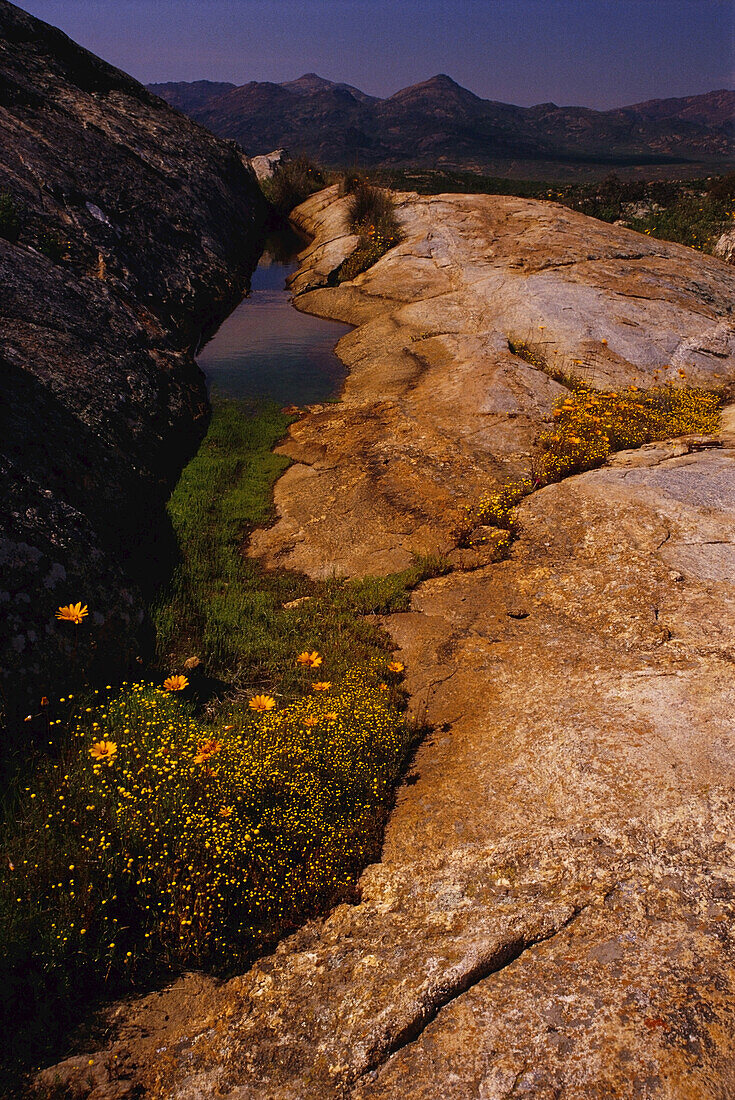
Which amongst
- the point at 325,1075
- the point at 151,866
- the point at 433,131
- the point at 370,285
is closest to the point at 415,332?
the point at 370,285

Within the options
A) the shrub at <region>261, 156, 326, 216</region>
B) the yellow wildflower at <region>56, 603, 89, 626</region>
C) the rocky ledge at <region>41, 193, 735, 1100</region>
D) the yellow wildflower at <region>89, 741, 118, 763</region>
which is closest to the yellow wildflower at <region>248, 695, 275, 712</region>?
the yellow wildflower at <region>89, 741, 118, 763</region>

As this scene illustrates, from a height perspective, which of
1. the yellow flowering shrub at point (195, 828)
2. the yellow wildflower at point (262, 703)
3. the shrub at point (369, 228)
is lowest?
the yellow flowering shrub at point (195, 828)

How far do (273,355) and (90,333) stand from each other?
4.27 meters

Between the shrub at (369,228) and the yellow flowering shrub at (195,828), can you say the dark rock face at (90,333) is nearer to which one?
the yellow flowering shrub at (195,828)

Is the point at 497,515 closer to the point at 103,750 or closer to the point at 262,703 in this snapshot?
the point at 262,703

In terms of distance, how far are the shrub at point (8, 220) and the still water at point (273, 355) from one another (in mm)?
3122

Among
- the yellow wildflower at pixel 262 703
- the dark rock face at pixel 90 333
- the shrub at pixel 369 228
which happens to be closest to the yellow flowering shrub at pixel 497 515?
the yellow wildflower at pixel 262 703

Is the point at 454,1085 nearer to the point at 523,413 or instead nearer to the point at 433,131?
the point at 523,413

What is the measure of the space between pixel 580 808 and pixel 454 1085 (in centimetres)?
148

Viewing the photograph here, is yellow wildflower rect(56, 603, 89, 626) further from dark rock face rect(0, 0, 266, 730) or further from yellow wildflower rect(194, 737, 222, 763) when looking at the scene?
yellow wildflower rect(194, 737, 222, 763)

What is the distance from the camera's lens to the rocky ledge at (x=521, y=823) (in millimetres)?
2434

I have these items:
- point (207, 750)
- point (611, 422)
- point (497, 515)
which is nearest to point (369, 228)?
point (611, 422)

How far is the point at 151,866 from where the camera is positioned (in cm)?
314

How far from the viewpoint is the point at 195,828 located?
10.9 ft
